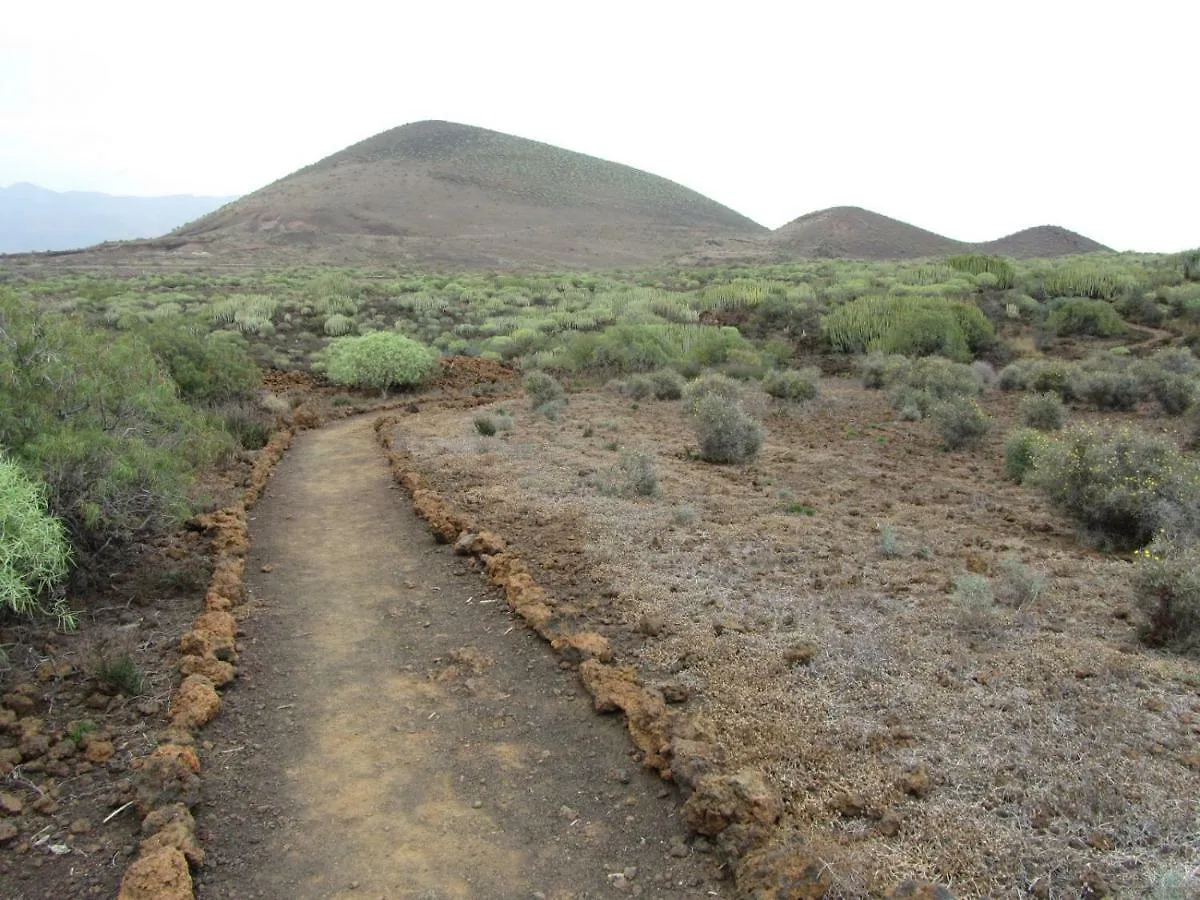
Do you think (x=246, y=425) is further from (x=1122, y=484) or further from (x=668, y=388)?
(x=1122, y=484)

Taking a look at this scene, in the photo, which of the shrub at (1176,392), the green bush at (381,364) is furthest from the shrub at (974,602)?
the green bush at (381,364)

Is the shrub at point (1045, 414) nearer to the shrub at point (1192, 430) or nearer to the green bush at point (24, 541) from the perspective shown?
the shrub at point (1192, 430)

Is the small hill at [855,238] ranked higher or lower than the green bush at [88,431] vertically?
higher

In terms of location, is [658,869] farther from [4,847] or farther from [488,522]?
[488,522]

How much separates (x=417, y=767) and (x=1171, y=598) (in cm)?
483

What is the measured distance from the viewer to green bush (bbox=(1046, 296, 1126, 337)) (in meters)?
23.5

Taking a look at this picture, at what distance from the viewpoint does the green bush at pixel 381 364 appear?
19859 millimetres

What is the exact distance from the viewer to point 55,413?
278 inches

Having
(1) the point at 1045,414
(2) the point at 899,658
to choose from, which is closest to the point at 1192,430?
(1) the point at 1045,414

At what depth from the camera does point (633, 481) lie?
31.6 feet

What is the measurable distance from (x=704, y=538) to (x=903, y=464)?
16.2 ft

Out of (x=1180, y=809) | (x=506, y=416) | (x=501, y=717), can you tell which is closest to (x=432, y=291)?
(x=506, y=416)

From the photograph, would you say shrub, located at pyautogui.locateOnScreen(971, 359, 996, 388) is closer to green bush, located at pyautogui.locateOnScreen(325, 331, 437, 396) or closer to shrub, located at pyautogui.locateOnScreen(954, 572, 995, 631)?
green bush, located at pyautogui.locateOnScreen(325, 331, 437, 396)

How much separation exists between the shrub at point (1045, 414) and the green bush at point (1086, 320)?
11.3m
